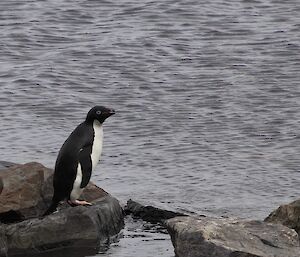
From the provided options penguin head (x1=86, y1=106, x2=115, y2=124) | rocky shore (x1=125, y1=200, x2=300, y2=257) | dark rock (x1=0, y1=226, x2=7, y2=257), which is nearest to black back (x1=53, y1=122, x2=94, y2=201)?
penguin head (x1=86, y1=106, x2=115, y2=124)

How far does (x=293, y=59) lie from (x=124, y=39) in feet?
12.3

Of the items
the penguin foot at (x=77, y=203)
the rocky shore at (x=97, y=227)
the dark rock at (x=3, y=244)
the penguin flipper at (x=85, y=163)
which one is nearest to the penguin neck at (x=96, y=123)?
the penguin flipper at (x=85, y=163)

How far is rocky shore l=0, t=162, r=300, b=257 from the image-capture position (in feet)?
32.3

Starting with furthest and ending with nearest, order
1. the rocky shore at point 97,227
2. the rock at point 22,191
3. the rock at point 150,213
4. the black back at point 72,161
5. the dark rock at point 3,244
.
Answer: the rock at point 150,213
the black back at point 72,161
the rock at point 22,191
the dark rock at point 3,244
the rocky shore at point 97,227

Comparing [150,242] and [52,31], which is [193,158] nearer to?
[150,242]

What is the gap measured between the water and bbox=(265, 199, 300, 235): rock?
43.5 inches

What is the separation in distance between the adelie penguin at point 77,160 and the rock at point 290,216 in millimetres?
1887

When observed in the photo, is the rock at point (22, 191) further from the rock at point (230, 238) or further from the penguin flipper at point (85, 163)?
the rock at point (230, 238)

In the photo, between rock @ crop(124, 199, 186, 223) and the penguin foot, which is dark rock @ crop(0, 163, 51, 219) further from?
rock @ crop(124, 199, 186, 223)

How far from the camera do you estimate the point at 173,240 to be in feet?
33.3

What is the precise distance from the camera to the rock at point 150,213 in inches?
468

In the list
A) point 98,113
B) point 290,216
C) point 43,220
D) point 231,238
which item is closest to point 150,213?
point 98,113

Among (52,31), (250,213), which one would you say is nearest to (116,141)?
(250,213)

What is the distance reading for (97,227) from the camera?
11.0 m
